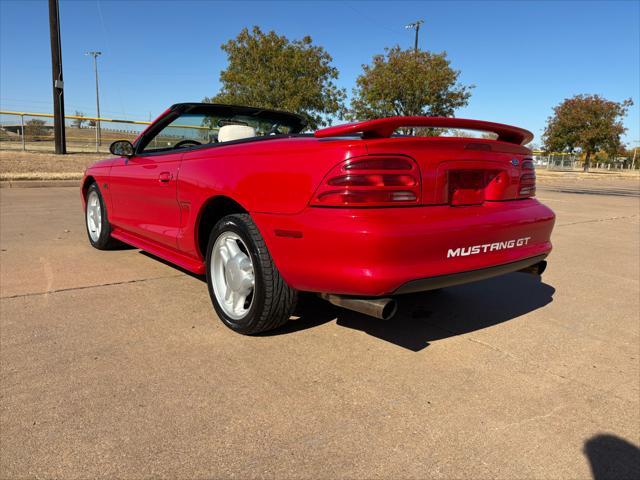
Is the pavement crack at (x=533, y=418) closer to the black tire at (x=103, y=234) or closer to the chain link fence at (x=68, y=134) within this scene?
the black tire at (x=103, y=234)

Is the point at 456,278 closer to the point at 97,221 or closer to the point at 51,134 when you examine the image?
the point at 97,221

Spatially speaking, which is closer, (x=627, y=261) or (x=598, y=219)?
(x=627, y=261)

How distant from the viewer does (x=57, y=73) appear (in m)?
17.1

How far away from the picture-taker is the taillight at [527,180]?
2.96 metres

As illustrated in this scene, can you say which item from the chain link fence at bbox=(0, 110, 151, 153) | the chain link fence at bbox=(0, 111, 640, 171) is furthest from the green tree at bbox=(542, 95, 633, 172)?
the chain link fence at bbox=(0, 110, 151, 153)

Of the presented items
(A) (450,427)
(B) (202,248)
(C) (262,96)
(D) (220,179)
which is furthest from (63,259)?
(C) (262,96)

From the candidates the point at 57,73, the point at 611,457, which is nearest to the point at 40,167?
the point at 57,73

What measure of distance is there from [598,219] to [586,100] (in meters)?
43.4

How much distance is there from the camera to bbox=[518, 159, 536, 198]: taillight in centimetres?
296

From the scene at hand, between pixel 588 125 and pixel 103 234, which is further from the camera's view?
pixel 588 125

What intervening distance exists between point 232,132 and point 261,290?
173cm

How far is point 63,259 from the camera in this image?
4.53 meters

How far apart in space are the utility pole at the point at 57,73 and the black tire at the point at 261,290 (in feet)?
57.2

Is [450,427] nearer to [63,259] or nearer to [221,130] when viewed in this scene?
[221,130]
